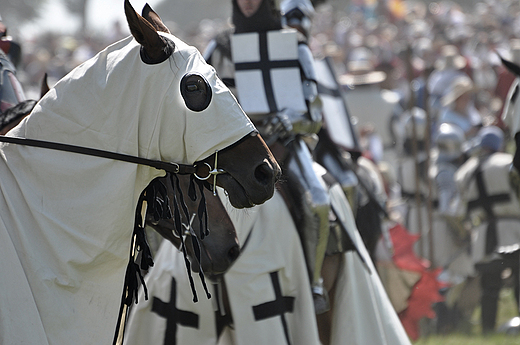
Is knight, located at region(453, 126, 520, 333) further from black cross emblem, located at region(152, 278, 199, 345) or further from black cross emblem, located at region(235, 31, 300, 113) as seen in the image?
black cross emblem, located at region(152, 278, 199, 345)

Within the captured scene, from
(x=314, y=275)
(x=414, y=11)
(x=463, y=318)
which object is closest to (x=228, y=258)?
(x=314, y=275)

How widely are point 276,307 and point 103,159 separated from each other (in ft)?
7.15

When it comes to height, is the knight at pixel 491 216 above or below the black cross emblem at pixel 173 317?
above

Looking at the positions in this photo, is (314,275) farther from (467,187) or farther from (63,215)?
(467,187)

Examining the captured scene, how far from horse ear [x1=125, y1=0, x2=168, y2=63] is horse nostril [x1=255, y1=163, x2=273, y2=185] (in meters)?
0.51

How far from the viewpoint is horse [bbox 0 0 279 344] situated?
269cm

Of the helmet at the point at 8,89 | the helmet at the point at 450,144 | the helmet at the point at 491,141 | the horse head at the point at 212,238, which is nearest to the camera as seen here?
the horse head at the point at 212,238

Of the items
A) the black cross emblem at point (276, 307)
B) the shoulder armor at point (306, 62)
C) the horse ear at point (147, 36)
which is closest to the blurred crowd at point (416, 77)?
the shoulder armor at point (306, 62)

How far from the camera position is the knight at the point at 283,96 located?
4.82 m

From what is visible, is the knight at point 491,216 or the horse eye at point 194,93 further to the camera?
the knight at point 491,216

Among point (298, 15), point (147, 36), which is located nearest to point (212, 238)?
point (147, 36)

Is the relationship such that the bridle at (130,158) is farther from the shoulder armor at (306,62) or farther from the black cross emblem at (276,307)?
the shoulder armor at (306,62)

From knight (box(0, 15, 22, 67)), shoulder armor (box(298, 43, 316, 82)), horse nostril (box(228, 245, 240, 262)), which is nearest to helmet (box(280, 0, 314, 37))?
shoulder armor (box(298, 43, 316, 82))

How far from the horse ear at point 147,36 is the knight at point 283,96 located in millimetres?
2052
